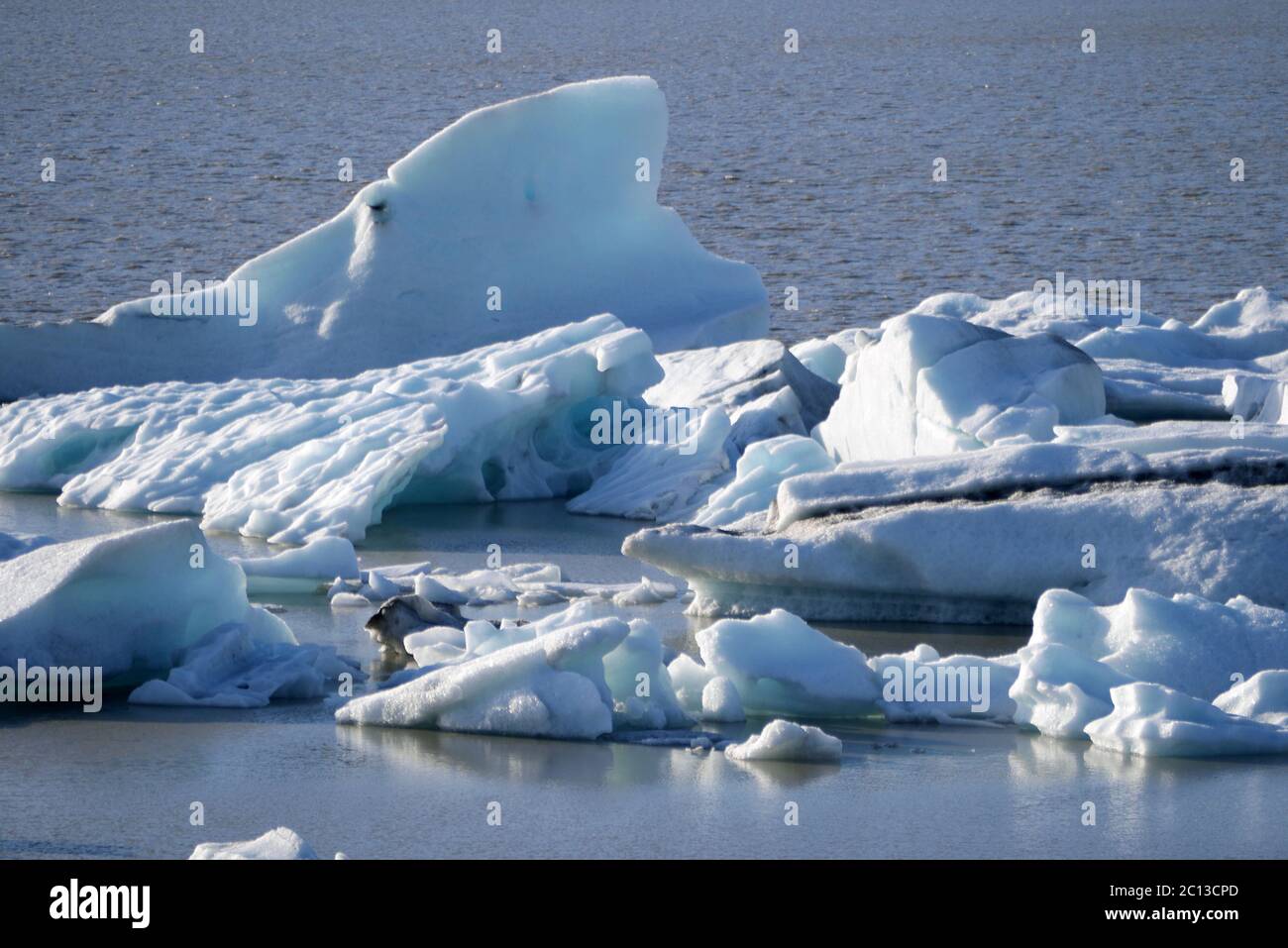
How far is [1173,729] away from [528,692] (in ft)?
7.22

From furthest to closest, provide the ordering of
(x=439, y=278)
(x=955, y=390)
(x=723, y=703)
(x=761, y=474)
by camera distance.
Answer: (x=439, y=278)
(x=761, y=474)
(x=955, y=390)
(x=723, y=703)

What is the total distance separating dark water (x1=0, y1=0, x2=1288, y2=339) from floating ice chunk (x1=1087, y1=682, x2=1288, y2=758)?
13.7 metres

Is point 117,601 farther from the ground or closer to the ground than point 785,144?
closer to the ground

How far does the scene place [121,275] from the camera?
25656 mm

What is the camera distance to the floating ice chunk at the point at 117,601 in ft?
26.2

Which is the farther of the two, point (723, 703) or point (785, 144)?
point (785, 144)

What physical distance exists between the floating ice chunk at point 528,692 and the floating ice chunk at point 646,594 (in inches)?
98.3

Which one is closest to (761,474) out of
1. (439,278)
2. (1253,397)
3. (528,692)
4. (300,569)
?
(300,569)

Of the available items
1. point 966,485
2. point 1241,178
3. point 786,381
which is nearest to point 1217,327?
point 786,381

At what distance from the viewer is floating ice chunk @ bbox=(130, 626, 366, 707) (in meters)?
8.05

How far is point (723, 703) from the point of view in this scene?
25.4ft

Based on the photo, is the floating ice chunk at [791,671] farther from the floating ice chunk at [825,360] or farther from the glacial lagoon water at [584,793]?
the floating ice chunk at [825,360]

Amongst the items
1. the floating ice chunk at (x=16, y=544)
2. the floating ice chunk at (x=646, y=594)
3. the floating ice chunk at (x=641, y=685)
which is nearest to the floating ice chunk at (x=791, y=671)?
the floating ice chunk at (x=641, y=685)

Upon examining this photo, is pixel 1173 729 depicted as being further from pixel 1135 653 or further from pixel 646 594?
pixel 646 594
